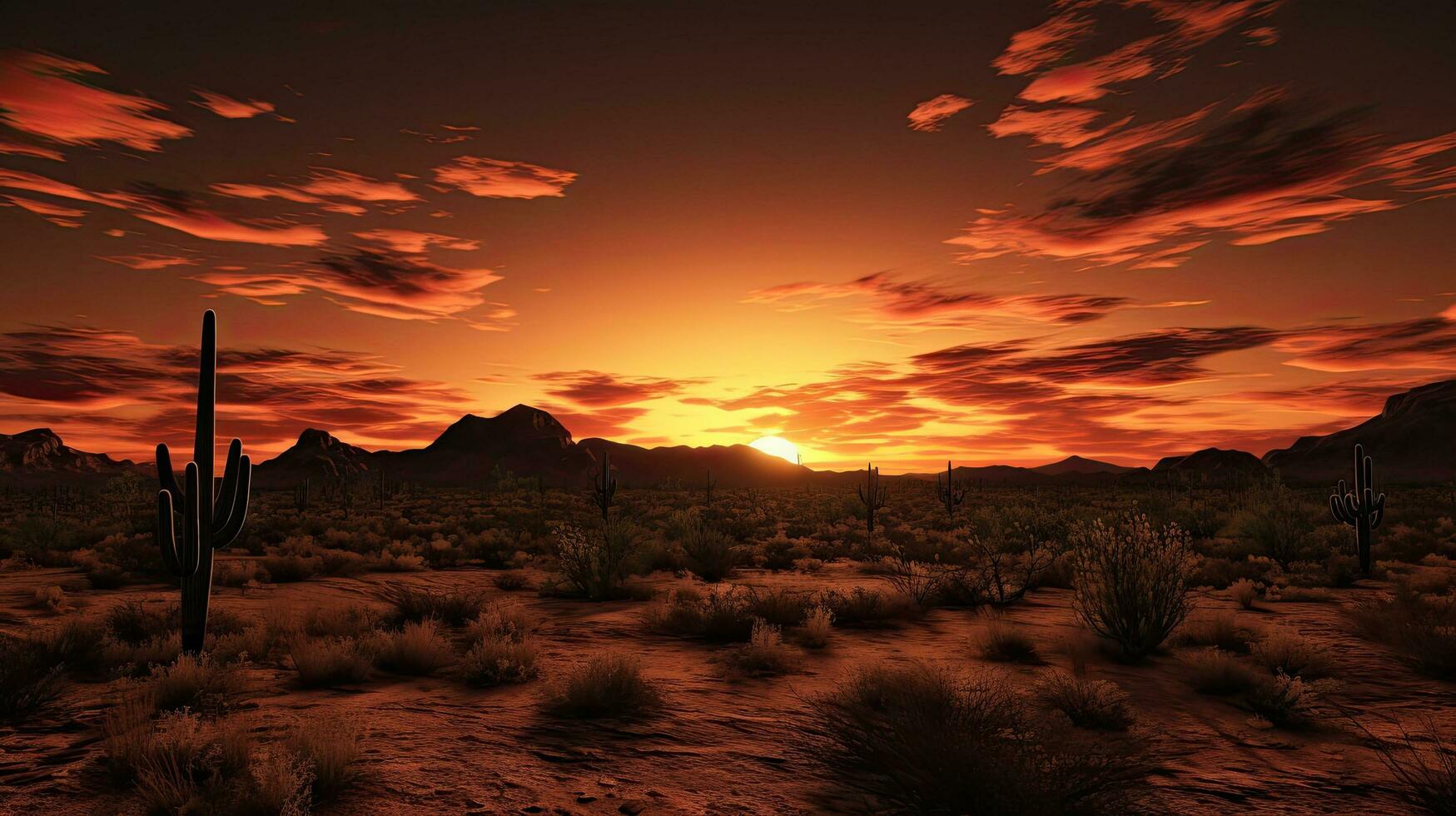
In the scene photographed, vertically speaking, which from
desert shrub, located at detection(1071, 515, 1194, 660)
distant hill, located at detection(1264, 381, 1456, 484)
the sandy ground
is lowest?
the sandy ground

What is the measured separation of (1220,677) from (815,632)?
4.80 m

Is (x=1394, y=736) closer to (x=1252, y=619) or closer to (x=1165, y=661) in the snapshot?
(x=1165, y=661)

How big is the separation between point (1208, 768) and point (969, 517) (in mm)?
28932

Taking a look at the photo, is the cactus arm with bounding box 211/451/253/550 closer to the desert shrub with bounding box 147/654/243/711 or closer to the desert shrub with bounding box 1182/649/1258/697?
the desert shrub with bounding box 147/654/243/711

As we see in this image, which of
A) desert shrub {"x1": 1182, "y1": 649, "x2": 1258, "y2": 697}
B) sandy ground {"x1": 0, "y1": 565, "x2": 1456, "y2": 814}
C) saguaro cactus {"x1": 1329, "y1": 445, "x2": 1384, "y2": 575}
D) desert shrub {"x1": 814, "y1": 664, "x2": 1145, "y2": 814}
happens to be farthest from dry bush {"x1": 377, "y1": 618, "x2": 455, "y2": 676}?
saguaro cactus {"x1": 1329, "y1": 445, "x2": 1384, "y2": 575}

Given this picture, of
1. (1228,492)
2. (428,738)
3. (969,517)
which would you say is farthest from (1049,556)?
(1228,492)

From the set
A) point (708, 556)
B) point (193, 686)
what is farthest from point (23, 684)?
point (708, 556)

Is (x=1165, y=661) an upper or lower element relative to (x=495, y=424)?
lower

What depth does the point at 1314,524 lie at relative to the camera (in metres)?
27.8

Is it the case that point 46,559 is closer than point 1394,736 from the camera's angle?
No

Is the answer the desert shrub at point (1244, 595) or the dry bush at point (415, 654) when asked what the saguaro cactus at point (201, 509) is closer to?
the dry bush at point (415, 654)

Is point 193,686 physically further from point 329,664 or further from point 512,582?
point 512,582

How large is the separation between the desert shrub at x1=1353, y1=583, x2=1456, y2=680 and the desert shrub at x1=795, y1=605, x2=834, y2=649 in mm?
7105

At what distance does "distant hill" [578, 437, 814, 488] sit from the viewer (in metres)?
166
